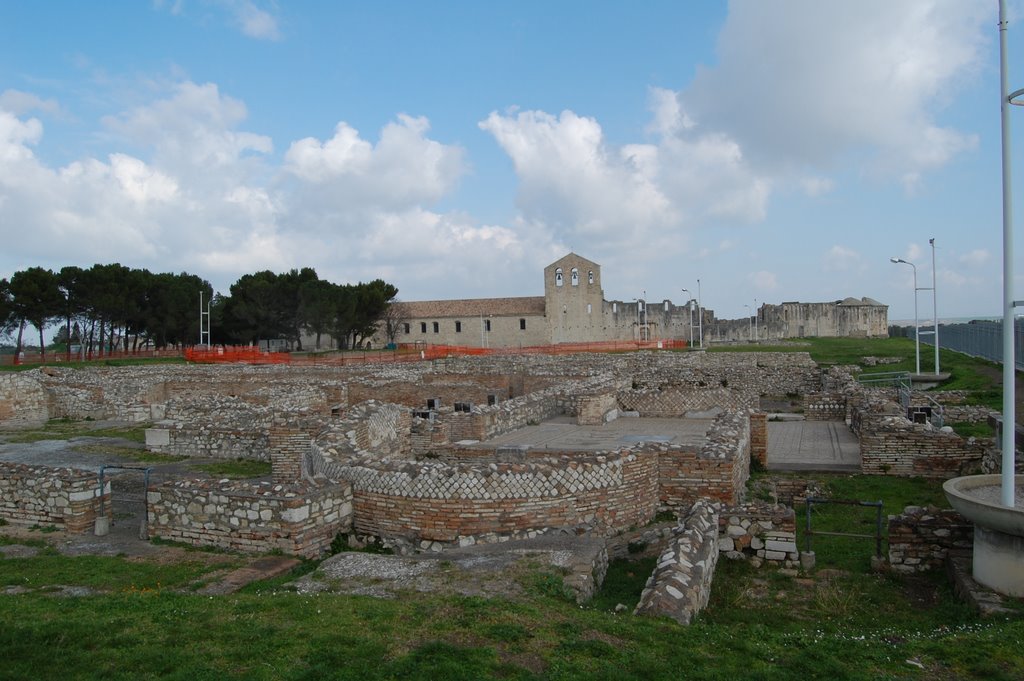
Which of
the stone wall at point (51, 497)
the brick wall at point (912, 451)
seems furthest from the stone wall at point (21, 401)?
the brick wall at point (912, 451)

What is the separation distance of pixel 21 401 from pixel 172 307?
113 feet

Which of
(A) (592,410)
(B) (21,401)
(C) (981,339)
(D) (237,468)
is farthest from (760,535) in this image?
(C) (981,339)

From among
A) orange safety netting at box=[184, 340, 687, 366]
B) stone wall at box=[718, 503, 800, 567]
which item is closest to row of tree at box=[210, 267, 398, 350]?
orange safety netting at box=[184, 340, 687, 366]

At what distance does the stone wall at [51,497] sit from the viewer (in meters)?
8.91

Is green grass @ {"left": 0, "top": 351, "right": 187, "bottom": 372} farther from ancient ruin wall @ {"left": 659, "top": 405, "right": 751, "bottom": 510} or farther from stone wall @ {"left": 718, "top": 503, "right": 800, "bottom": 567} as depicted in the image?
stone wall @ {"left": 718, "top": 503, "right": 800, "bottom": 567}

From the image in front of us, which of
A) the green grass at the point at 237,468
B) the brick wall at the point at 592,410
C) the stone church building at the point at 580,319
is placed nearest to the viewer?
the green grass at the point at 237,468

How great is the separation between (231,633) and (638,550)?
475 centimetres

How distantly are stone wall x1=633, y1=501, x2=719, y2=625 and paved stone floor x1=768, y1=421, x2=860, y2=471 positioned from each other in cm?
724

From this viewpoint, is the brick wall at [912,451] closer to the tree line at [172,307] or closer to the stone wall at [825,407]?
the stone wall at [825,407]

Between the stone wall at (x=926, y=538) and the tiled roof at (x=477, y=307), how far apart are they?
204 ft

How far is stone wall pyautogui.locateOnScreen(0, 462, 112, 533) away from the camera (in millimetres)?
8914

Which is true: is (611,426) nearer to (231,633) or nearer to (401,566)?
(401,566)

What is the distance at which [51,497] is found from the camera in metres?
9.05

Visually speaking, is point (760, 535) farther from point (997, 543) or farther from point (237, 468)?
point (237, 468)
